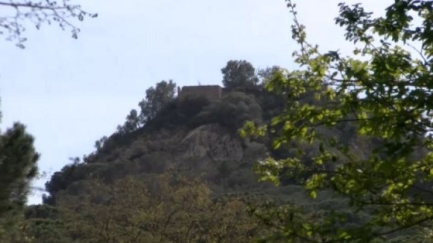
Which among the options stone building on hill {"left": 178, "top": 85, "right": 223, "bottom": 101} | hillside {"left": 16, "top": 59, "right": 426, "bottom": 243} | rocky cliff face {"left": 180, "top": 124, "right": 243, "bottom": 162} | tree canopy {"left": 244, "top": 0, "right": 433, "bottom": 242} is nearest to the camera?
tree canopy {"left": 244, "top": 0, "right": 433, "bottom": 242}

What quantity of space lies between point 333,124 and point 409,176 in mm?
775

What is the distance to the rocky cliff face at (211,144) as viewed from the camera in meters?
55.7

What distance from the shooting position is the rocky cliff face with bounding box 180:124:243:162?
55656 millimetres

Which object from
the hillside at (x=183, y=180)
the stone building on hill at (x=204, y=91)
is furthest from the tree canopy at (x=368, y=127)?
the stone building on hill at (x=204, y=91)

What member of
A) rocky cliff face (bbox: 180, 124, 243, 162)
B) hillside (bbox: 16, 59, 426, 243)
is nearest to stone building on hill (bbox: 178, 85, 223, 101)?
hillside (bbox: 16, 59, 426, 243)

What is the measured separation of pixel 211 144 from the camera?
59.4 metres

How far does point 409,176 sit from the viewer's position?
7820 mm

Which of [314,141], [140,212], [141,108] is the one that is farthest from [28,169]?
[141,108]

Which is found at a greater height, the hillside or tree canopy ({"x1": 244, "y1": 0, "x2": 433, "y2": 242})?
the hillside

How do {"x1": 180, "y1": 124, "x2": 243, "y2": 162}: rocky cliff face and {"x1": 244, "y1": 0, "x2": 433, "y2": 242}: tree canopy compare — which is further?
{"x1": 180, "y1": 124, "x2": 243, "y2": 162}: rocky cliff face

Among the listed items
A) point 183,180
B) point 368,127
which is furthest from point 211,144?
point 368,127

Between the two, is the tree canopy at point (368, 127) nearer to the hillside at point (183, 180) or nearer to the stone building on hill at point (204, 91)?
the hillside at point (183, 180)

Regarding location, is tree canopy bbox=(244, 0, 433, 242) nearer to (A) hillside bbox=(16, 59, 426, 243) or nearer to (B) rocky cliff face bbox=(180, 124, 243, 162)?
(A) hillside bbox=(16, 59, 426, 243)

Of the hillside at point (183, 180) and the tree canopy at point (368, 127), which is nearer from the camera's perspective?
the tree canopy at point (368, 127)
